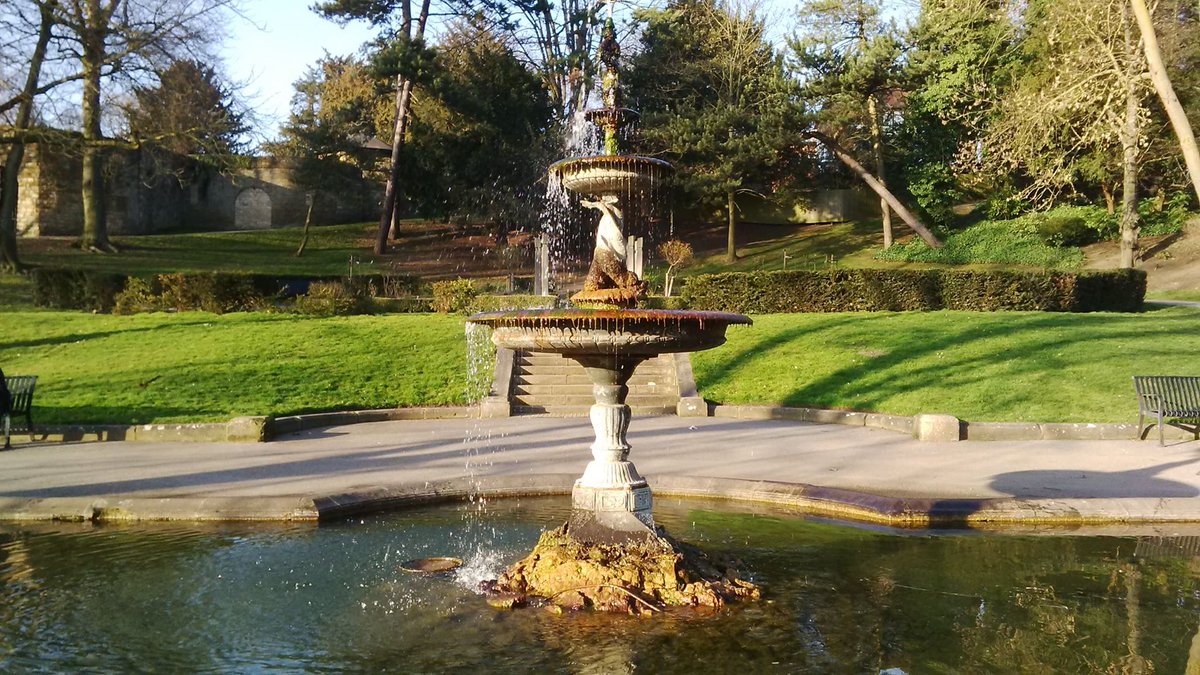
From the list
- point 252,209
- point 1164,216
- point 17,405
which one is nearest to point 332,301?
point 17,405

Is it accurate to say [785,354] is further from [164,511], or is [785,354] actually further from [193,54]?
[193,54]

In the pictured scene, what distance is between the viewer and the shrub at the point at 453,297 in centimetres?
2442

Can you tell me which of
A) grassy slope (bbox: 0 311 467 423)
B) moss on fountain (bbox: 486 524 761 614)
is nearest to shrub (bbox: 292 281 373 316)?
grassy slope (bbox: 0 311 467 423)

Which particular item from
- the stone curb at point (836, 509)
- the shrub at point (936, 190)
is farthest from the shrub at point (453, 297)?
the shrub at point (936, 190)

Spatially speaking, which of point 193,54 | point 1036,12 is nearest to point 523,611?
point 193,54

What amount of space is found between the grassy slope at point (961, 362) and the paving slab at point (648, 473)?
4.67ft

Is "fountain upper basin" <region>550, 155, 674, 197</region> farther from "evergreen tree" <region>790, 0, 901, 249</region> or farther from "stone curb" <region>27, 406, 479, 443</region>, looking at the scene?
"evergreen tree" <region>790, 0, 901, 249</region>

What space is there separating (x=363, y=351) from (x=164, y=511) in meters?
11.0

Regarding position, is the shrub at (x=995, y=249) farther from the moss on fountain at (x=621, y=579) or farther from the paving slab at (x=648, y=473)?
the moss on fountain at (x=621, y=579)

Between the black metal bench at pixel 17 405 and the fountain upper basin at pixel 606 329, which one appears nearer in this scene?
the fountain upper basin at pixel 606 329

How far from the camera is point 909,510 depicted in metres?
7.73

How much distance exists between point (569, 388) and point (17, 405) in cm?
870

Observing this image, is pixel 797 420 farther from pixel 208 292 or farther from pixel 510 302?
pixel 208 292

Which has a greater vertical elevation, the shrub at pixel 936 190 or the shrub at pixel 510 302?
the shrub at pixel 936 190
